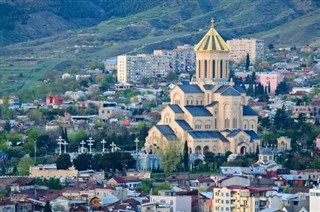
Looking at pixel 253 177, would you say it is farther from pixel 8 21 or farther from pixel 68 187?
pixel 8 21

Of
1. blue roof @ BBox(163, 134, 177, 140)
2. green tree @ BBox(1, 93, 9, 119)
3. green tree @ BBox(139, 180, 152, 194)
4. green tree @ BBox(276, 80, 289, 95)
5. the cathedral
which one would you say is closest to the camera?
green tree @ BBox(139, 180, 152, 194)

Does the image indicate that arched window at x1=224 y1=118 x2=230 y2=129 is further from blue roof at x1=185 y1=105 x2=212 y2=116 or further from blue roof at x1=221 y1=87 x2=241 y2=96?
blue roof at x1=221 y1=87 x2=241 y2=96

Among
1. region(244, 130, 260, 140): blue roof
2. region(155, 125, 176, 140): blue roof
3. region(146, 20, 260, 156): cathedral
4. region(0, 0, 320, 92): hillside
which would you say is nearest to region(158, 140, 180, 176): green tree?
region(146, 20, 260, 156): cathedral

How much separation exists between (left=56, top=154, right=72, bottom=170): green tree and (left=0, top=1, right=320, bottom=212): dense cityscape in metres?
0.05

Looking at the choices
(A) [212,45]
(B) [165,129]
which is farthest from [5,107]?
(B) [165,129]

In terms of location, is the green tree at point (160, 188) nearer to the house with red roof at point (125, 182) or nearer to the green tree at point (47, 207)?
the house with red roof at point (125, 182)

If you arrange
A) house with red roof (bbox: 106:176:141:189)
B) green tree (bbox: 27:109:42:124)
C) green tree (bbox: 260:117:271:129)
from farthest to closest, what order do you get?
green tree (bbox: 27:109:42:124) → green tree (bbox: 260:117:271:129) → house with red roof (bbox: 106:176:141:189)

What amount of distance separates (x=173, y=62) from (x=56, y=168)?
1922 inches

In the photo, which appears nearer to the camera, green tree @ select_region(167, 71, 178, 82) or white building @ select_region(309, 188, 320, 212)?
white building @ select_region(309, 188, 320, 212)

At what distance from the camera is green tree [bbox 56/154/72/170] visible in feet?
291

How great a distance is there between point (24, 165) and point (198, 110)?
11375mm

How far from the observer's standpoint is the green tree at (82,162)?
295ft

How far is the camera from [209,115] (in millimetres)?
98438

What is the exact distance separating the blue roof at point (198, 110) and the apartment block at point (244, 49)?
136 ft
